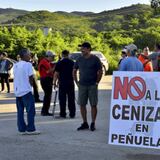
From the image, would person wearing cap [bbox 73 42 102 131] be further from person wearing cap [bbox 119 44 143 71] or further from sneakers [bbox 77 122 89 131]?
person wearing cap [bbox 119 44 143 71]

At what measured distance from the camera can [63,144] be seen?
10367 millimetres

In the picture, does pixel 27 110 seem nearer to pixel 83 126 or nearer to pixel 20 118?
pixel 20 118

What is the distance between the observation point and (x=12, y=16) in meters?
143

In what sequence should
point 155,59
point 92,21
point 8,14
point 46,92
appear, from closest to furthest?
point 155,59, point 46,92, point 92,21, point 8,14

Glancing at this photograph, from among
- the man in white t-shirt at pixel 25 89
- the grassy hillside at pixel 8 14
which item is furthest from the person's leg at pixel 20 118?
the grassy hillside at pixel 8 14

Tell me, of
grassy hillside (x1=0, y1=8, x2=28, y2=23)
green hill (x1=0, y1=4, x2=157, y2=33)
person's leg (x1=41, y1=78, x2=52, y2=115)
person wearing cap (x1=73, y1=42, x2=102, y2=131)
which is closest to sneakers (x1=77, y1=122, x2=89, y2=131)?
person wearing cap (x1=73, y1=42, x2=102, y2=131)

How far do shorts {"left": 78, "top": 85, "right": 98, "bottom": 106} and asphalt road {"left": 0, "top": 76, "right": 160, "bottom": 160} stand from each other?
61 cm

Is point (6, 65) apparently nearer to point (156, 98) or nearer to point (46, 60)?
point (46, 60)

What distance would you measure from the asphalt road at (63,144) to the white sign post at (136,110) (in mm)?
364

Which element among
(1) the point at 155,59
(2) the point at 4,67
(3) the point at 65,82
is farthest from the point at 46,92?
(2) the point at 4,67

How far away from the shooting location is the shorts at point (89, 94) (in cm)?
1181

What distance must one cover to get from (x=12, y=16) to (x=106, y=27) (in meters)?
44.3

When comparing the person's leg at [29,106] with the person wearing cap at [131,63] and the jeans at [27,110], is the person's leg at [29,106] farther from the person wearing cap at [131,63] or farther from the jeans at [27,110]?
the person wearing cap at [131,63]

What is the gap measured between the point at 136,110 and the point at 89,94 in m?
2.92
